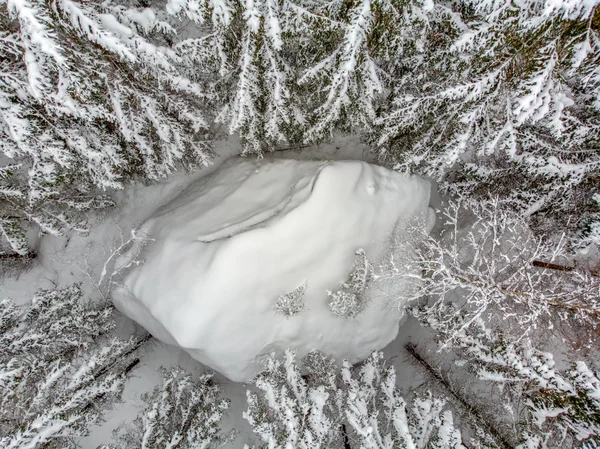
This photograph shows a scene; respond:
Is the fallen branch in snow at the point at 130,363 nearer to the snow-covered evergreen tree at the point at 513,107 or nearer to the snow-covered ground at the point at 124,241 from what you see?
the snow-covered ground at the point at 124,241

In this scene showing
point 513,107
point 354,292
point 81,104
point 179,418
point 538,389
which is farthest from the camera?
point 179,418

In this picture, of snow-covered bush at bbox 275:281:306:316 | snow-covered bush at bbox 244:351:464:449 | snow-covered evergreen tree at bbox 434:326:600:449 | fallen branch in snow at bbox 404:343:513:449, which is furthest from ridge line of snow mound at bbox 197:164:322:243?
fallen branch in snow at bbox 404:343:513:449

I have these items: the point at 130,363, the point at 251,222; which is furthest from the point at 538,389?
the point at 130,363

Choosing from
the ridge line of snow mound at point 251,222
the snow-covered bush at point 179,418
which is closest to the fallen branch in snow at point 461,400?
the snow-covered bush at point 179,418

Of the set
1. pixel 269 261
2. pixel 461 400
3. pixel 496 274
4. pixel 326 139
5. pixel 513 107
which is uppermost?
pixel 513 107

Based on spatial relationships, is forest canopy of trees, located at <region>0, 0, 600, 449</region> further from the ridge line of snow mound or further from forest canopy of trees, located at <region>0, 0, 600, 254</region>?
the ridge line of snow mound

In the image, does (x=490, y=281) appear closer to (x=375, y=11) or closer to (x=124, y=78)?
(x=375, y=11)

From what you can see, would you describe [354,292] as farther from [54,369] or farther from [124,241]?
[54,369]
